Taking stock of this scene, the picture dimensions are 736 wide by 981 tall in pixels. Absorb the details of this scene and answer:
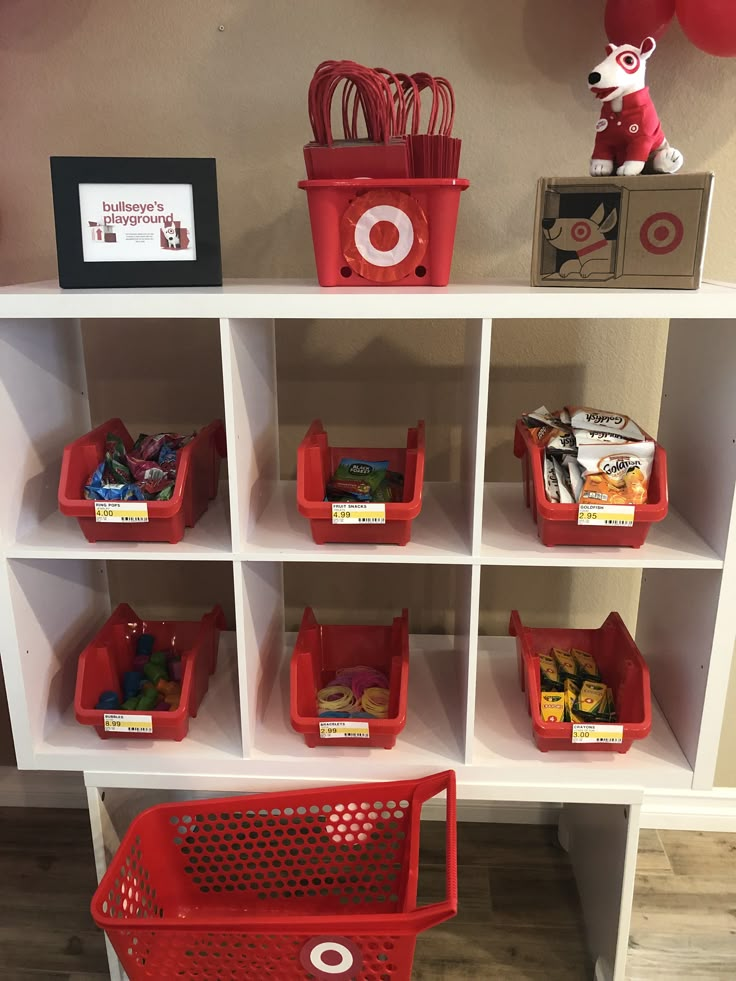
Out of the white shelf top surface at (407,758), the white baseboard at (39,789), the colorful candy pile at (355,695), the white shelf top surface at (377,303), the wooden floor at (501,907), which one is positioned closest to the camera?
the white shelf top surface at (377,303)

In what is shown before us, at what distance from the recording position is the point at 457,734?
56.9 inches

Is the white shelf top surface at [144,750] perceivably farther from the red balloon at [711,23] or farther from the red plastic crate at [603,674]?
the red balloon at [711,23]

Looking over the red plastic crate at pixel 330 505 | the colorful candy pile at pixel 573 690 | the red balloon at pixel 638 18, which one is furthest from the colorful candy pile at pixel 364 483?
the red balloon at pixel 638 18

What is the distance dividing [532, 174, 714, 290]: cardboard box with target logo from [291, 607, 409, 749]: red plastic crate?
0.74 meters

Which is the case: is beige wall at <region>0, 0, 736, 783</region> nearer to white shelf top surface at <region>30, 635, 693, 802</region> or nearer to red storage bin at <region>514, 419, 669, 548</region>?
red storage bin at <region>514, 419, 669, 548</region>

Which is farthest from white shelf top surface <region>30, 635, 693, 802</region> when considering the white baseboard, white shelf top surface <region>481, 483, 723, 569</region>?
the white baseboard

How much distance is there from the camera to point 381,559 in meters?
1.27

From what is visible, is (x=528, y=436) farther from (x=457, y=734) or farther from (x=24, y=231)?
(x=24, y=231)

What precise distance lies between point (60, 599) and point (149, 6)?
3.78 ft

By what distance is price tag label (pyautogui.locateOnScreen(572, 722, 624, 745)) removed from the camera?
1.32 m

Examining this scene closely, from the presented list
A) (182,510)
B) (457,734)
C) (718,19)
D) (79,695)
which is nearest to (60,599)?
(79,695)

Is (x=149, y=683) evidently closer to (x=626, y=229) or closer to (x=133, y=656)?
(x=133, y=656)

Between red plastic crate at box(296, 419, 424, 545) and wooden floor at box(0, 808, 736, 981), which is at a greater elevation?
red plastic crate at box(296, 419, 424, 545)

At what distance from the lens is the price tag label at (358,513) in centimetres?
124
